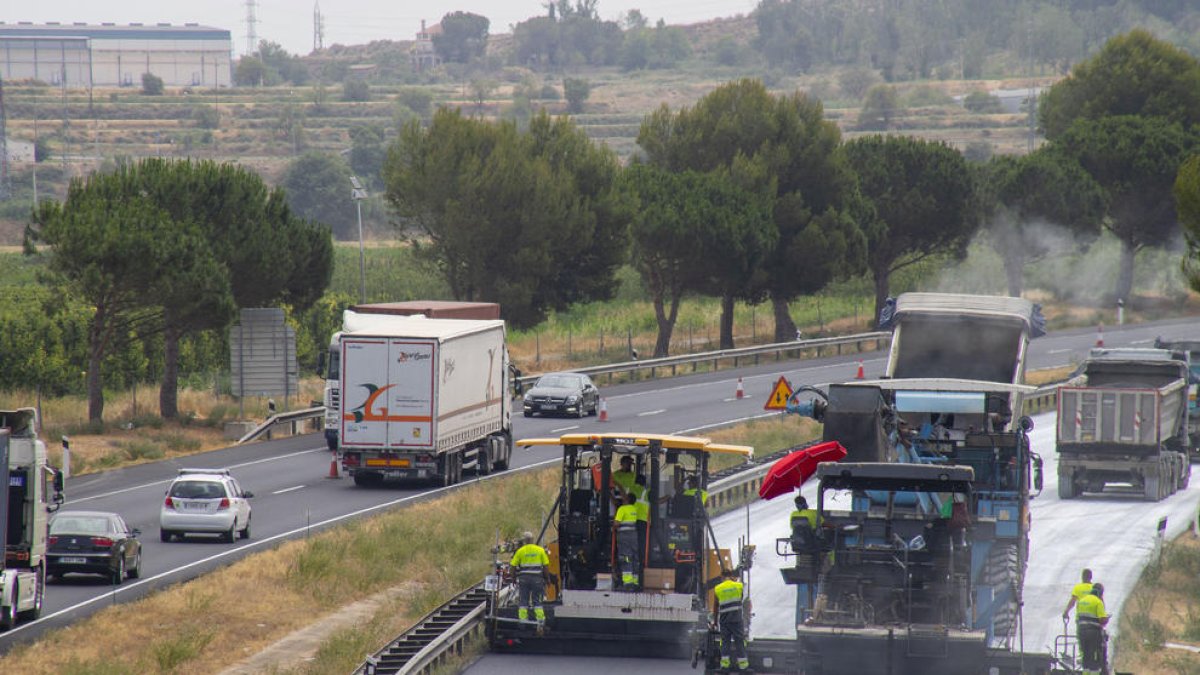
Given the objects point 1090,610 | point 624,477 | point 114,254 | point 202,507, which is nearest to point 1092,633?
point 1090,610

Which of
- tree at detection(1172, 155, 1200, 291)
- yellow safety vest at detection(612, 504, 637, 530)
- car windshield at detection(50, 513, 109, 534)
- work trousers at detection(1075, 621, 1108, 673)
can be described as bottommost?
car windshield at detection(50, 513, 109, 534)

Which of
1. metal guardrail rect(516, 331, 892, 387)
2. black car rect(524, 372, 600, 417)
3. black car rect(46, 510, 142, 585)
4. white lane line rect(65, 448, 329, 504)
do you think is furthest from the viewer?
metal guardrail rect(516, 331, 892, 387)

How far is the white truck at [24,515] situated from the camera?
77.9ft

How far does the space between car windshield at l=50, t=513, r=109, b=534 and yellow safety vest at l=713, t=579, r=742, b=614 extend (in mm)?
12755

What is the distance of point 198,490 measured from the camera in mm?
31969

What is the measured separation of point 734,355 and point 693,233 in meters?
5.50

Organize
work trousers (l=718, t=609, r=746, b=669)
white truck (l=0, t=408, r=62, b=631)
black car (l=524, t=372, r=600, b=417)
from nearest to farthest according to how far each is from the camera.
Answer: work trousers (l=718, t=609, r=746, b=669) → white truck (l=0, t=408, r=62, b=631) → black car (l=524, t=372, r=600, b=417)

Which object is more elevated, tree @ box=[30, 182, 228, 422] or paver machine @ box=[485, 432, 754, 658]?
tree @ box=[30, 182, 228, 422]

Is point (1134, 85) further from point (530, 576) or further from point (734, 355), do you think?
point (530, 576)

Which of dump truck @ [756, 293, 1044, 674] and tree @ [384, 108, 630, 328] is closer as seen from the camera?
dump truck @ [756, 293, 1044, 674]

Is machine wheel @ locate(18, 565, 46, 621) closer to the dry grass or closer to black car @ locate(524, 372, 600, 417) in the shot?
the dry grass

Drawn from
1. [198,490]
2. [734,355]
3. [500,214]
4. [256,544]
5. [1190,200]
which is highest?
[1190,200]

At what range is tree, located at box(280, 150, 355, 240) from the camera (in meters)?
147

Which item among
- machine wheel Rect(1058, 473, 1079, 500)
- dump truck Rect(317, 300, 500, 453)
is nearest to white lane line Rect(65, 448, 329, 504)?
dump truck Rect(317, 300, 500, 453)
